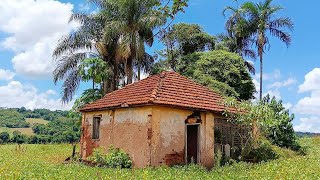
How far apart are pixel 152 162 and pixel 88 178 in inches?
195

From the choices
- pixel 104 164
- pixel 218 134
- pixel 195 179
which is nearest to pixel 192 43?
pixel 218 134

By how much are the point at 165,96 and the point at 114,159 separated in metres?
3.63

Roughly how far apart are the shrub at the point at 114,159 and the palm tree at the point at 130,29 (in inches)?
386

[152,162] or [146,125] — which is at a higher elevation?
[146,125]

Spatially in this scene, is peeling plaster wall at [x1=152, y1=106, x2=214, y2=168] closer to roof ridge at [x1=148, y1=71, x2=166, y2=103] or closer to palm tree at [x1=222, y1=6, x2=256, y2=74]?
roof ridge at [x1=148, y1=71, x2=166, y2=103]

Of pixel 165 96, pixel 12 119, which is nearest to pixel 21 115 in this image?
pixel 12 119

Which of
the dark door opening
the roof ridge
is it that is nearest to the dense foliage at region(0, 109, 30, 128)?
the roof ridge

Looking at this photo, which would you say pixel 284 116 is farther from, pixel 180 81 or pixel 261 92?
pixel 180 81

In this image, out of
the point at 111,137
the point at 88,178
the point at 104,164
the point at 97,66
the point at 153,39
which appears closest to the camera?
the point at 88,178

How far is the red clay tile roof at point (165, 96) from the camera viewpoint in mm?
17547

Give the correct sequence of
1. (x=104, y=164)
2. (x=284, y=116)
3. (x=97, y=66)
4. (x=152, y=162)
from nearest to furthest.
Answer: (x=152, y=162) → (x=104, y=164) → (x=284, y=116) → (x=97, y=66)

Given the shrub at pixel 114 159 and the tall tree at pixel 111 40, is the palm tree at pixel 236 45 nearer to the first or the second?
the tall tree at pixel 111 40

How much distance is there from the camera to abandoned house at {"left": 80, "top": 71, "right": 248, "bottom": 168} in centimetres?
1700

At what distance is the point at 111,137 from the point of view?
19.4 meters
